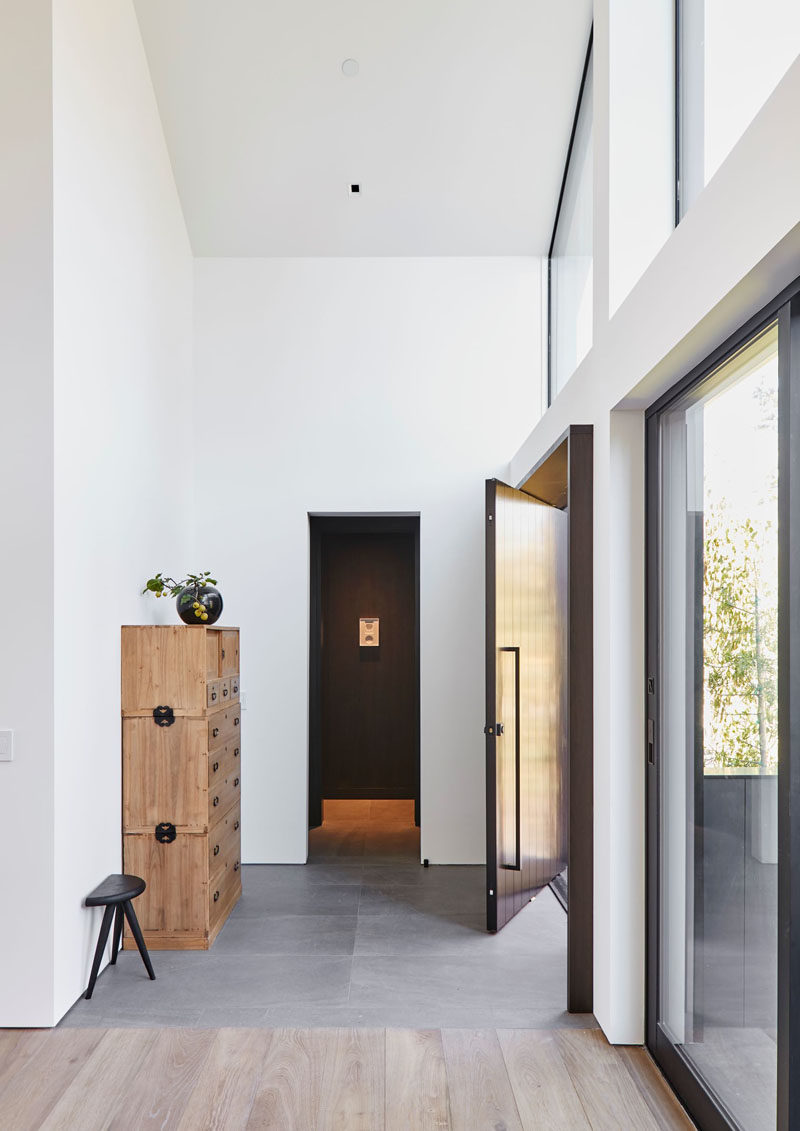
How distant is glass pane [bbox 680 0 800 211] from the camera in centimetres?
212

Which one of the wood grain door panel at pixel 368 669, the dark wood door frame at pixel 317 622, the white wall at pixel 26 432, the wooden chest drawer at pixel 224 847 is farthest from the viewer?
the wood grain door panel at pixel 368 669

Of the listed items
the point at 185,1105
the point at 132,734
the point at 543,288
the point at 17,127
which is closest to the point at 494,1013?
the point at 185,1105

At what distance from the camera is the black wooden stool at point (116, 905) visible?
330cm

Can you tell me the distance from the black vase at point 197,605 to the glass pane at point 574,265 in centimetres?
204

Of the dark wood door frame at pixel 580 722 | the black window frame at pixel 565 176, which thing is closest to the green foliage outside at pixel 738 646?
the dark wood door frame at pixel 580 722

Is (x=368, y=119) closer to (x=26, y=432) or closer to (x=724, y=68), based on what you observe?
(x=724, y=68)

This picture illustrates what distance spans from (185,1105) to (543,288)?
4383mm

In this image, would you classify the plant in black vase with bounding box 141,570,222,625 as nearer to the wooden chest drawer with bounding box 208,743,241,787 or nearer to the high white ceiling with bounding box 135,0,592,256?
the wooden chest drawer with bounding box 208,743,241,787

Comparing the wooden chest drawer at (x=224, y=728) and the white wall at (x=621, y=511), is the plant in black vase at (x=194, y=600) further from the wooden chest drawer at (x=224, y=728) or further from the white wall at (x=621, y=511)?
the white wall at (x=621, y=511)

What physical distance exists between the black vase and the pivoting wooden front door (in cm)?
128

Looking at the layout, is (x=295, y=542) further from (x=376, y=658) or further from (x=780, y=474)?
(x=780, y=474)

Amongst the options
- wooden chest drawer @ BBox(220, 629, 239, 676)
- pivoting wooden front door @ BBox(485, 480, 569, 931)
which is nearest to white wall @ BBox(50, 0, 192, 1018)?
wooden chest drawer @ BBox(220, 629, 239, 676)

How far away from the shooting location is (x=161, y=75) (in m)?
4.36

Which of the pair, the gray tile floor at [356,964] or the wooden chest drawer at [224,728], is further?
the wooden chest drawer at [224,728]
